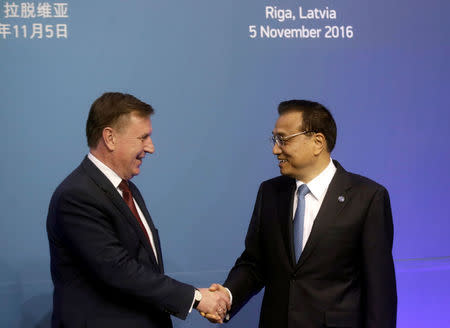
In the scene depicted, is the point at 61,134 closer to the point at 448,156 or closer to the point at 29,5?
the point at 29,5

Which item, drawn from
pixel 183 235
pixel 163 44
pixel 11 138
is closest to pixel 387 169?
pixel 183 235

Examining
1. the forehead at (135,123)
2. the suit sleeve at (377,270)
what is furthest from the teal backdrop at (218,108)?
the suit sleeve at (377,270)

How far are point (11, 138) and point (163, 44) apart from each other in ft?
3.43

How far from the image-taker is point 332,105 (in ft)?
12.4

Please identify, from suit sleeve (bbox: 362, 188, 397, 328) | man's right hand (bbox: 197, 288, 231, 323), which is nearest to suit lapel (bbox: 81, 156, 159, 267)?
man's right hand (bbox: 197, 288, 231, 323)

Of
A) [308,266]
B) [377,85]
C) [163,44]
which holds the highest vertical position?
[163,44]

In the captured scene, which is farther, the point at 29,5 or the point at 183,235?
the point at 183,235

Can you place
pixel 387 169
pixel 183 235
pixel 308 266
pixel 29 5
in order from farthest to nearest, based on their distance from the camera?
pixel 387 169, pixel 183 235, pixel 29 5, pixel 308 266

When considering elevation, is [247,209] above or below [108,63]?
below

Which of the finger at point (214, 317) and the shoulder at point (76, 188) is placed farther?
the finger at point (214, 317)

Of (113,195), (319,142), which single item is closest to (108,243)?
(113,195)

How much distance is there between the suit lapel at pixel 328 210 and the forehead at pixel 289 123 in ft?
0.93

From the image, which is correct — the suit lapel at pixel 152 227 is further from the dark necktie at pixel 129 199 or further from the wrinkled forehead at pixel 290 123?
the wrinkled forehead at pixel 290 123

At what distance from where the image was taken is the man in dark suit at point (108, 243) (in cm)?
225
